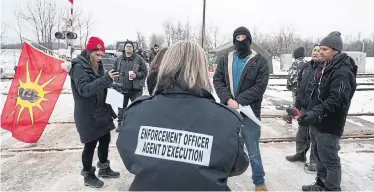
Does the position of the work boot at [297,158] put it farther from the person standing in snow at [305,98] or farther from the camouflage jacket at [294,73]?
the camouflage jacket at [294,73]

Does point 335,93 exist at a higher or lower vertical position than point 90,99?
higher

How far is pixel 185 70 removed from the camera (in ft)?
5.08

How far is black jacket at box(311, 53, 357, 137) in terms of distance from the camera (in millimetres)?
2980

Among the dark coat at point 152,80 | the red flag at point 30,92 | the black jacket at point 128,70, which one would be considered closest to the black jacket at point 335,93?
the dark coat at point 152,80

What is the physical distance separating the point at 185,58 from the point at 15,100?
4275 millimetres

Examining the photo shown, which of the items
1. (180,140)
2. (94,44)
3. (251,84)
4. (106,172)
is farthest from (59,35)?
(180,140)

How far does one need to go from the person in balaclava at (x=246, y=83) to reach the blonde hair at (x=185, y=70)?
1.64 metres

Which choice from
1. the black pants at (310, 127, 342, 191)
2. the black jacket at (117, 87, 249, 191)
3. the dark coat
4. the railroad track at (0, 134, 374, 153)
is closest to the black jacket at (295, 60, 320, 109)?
the black pants at (310, 127, 342, 191)

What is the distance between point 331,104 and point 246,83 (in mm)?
909

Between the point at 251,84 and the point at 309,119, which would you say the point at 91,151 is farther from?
the point at 309,119

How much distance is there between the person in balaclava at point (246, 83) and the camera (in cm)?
327

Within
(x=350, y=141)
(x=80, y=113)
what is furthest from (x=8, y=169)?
(x=350, y=141)

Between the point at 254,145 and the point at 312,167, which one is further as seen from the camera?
the point at 312,167

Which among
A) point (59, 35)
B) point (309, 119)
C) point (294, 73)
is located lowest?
point (309, 119)
